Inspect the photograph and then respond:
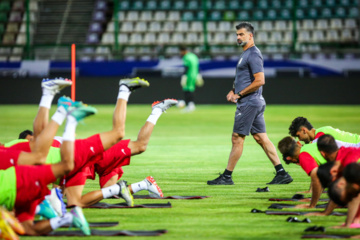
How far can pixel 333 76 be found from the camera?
30.2m

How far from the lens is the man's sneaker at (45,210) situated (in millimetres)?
7027

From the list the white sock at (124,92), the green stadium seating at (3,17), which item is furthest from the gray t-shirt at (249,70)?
the green stadium seating at (3,17)

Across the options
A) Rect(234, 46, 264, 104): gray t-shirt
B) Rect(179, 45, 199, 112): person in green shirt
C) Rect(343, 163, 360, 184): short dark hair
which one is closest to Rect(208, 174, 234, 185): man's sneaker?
Rect(234, 46, 264, 104): gray t-shirt

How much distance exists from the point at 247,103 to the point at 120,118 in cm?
256

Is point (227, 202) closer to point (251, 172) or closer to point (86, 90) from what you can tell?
point (251, 172)

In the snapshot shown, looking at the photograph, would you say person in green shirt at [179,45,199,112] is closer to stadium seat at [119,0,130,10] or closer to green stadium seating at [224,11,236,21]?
green stadium seating at [224,11,236,21]

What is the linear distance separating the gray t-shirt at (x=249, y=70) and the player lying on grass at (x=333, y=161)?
3.09 meters

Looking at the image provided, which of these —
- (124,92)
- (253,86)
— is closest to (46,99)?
(124,92)

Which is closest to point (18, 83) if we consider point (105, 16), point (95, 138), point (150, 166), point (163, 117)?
point (105, 16)

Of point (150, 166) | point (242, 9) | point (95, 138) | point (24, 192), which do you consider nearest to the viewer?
point (24, 192)

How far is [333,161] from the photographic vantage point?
7.07 meters

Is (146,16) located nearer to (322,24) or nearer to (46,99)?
(322,24)

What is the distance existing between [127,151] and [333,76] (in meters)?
22.7

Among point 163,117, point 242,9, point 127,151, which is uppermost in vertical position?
point 242,9
